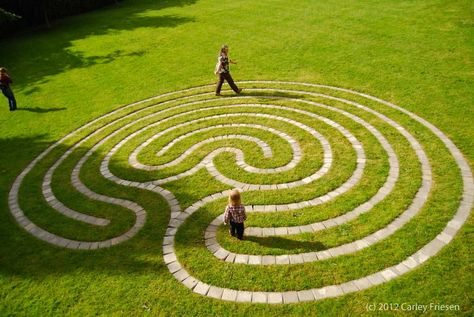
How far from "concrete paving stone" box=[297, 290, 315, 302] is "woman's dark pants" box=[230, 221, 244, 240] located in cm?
221

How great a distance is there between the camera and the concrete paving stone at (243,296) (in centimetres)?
823

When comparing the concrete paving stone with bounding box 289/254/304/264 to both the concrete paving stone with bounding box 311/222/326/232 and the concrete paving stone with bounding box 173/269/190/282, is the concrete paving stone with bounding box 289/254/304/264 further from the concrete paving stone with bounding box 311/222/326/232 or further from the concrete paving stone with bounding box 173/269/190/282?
the concrete paving stone with bounding box 173/269/190/282

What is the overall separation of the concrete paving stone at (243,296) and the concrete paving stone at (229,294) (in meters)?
0.07

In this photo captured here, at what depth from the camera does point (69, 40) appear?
106 ft

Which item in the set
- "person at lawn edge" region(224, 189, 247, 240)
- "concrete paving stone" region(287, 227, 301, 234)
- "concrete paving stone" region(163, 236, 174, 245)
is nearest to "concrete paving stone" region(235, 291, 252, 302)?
"person at lawn edge" region(224, 189, 247, 240)

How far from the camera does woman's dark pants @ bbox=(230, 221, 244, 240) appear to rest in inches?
379

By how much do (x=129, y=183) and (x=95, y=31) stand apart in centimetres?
2626

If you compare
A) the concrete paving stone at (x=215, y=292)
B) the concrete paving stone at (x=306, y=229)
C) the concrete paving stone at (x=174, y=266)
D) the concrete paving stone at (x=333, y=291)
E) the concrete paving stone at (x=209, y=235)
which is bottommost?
the concrete paving stone at (x=215, y=292)

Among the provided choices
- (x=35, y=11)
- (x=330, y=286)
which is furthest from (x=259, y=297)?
(x=35, y=11)

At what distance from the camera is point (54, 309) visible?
8.51 meters

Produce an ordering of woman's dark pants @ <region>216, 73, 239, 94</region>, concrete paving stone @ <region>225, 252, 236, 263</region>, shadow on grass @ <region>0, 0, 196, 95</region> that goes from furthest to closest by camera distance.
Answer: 1. shadow on grass @ <region>0, 0, 196, 95</region>
2. woman's dark pants @ <region>216, 73, 239, 94</region>
3. concrete paving stone @ <region>225, 252, 236, 263</region>

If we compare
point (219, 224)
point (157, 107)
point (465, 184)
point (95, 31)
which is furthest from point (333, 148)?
point (95, 31)
